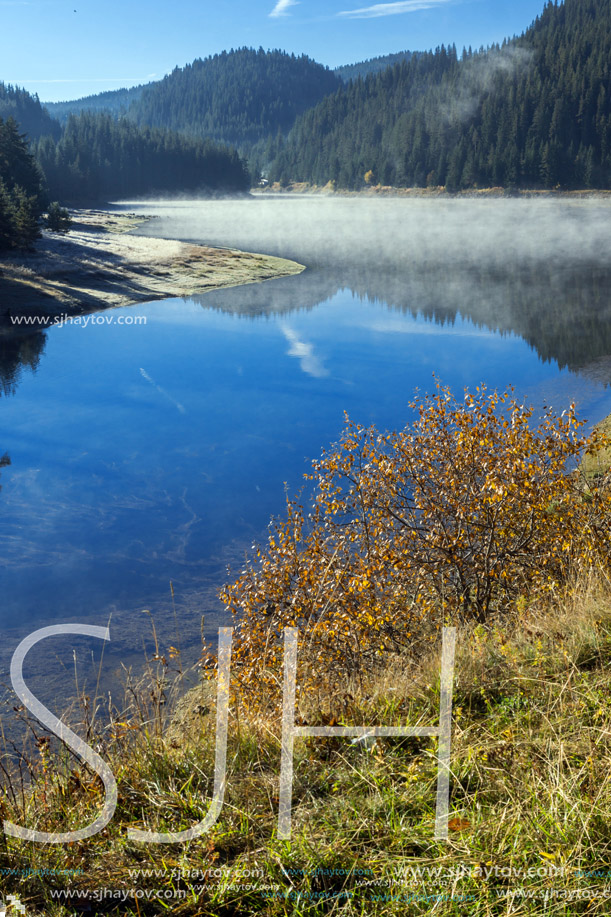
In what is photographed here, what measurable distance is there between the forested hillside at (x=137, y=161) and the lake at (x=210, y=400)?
9529cm

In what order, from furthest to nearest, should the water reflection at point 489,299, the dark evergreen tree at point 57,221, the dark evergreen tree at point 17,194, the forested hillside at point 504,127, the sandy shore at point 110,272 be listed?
the forested hillside at point 504,127 < the dark evergreen tree at point 57,221 < the dark evergreen tree at point 17,194 < the sandy shore at point 110,272 < the water reflection at point 489,299

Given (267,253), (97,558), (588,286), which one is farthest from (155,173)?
(97,558)

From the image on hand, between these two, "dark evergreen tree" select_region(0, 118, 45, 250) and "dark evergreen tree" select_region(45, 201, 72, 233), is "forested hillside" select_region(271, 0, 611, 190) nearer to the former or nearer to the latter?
"dark evergreen tree" select_region(0, 118, 45, 250)

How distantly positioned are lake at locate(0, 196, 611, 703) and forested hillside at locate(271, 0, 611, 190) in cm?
9019

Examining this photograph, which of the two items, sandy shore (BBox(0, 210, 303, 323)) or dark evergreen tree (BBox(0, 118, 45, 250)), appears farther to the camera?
dark evergreen tree (BBox(0, 118, 45, 250))

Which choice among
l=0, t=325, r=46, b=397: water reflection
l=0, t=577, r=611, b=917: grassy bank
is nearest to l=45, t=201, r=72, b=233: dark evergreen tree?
l=0, t=325, r=46, b=397: water reflection

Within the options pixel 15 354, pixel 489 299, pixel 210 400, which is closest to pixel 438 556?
pixel 210 400

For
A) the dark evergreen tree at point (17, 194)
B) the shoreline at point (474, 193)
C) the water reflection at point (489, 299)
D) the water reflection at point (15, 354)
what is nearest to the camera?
the water reflection at point (15, 354)

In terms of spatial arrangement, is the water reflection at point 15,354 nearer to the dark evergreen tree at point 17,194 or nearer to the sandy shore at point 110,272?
the sandy shore at point 110,272

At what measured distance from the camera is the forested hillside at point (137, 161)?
133 metres

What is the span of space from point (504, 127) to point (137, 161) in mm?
79401

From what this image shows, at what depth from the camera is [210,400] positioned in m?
24.5

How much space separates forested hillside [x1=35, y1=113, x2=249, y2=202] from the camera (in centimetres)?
13300

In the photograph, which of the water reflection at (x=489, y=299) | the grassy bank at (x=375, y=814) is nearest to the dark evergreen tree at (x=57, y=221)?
the water reflection at (x=489, y=299)
